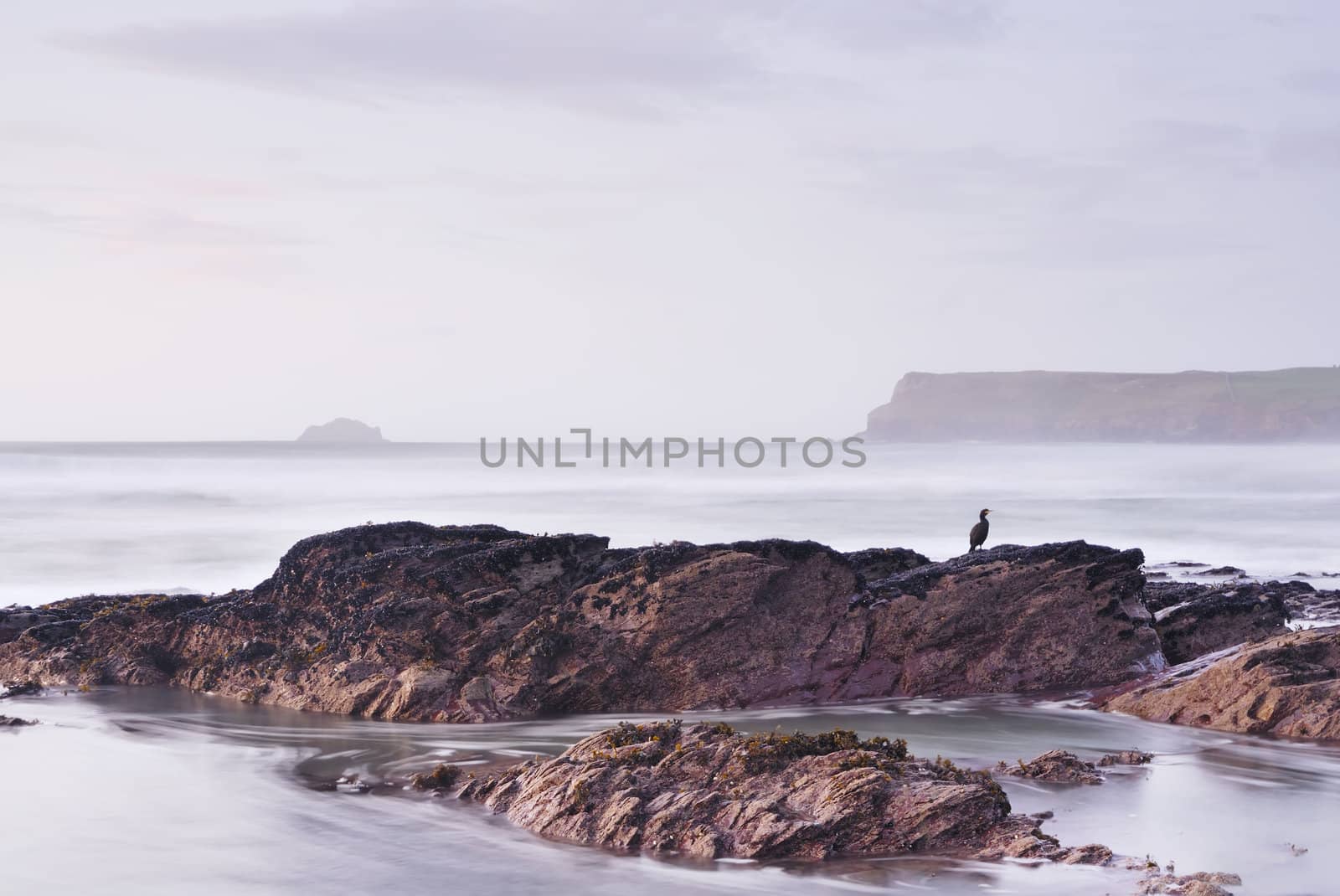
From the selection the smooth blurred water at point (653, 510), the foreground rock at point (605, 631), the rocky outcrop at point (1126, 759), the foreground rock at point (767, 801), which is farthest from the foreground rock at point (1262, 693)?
the smooth blurred water at point (653, 510)

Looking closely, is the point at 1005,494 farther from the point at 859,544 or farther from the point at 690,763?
the point at 690,763

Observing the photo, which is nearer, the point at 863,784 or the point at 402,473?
the point at 863,784

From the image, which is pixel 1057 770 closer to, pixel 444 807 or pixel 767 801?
pixel 767 801

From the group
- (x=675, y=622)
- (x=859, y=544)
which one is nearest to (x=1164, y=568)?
(x=859, y=544)

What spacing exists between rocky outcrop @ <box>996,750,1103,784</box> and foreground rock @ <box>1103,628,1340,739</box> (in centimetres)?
266

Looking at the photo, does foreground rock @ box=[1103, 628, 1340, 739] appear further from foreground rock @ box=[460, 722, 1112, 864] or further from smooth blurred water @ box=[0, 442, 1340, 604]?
smooth blurred water @ box=[0, 442, 1340, 604]

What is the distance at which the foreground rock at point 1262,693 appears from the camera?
40.4 feet

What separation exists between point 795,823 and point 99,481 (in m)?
74.3

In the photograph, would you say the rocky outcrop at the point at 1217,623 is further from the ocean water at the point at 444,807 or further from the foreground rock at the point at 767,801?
the foreground rock at the point at 767,801

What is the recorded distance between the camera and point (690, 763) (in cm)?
959

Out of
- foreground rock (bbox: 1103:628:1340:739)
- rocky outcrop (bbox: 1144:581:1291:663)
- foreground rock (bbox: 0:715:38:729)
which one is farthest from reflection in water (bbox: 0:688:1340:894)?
rocky outcrop (bbox: 1144:581:1291:663)

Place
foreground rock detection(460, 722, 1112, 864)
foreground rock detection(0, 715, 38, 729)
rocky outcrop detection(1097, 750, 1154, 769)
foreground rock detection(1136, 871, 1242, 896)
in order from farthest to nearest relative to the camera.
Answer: foreground rock detection(0, 715, 38, 729), rocky outcrop detection(1097, 750, 1154, 769), foreground rock detection(460, 722, 1112, 864), foreground rock detection(1136, 871, 1242, 896)

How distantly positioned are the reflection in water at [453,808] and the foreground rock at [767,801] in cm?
22

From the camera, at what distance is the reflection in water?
8.32 m
